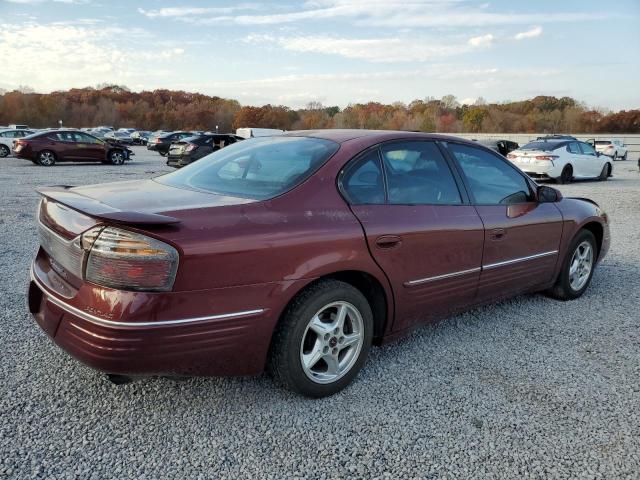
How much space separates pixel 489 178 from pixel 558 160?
1300cm

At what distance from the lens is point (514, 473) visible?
227 centimetres

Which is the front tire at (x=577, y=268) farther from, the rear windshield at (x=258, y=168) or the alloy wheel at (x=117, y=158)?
the alloy wheel at (x=117, y=158)

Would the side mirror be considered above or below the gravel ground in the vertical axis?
above

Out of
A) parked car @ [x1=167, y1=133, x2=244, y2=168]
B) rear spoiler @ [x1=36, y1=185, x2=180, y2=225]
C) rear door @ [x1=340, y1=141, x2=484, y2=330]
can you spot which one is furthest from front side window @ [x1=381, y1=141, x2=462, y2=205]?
parked car @ [x1=167, y1=133, x2=244, y2=168]

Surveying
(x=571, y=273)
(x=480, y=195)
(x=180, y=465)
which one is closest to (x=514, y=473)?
(x=180, y=465)

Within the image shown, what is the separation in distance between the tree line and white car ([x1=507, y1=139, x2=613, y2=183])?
56.7m

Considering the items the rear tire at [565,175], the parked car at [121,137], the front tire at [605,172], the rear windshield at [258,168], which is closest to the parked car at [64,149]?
the rear tire at [565,175]

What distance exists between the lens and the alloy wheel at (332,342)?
2773mm

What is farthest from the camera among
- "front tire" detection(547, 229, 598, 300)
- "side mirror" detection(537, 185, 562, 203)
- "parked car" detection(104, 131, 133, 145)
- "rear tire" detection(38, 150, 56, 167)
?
"parked car" detection(104, 131, 133, 145)

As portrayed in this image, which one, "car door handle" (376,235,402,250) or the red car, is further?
"car door handle" (376,235,402,250)

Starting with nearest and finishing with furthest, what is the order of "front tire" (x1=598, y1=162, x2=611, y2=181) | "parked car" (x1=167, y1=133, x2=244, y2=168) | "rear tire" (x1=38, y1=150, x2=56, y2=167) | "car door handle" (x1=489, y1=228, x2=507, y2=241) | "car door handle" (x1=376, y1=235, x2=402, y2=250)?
1. "car door handle" (x1=376, y1=235, x2=402, y2=250)
2. "car door handle" (x1=489, y1=228, x2=507, y2=241)
3. "front tire" (x1=598, y1=162, x2=611, y2=181)
4. "parked car" (x1=167, y1=133, x2=244, y2=168)
5. "rear tire" (x1=38, y1=150, x2=56, y2=167)

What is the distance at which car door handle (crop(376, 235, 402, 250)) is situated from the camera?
9.52ft

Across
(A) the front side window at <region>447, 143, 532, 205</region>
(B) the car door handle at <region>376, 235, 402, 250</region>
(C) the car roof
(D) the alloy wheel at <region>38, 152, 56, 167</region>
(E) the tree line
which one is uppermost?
(E) the tree line

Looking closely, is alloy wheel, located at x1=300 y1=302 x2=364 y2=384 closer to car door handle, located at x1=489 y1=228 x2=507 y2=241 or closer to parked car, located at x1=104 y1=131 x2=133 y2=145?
car door handle, located at x1=489 y1=228 x2=507 y2=241
